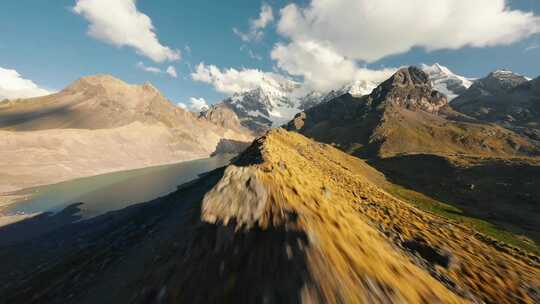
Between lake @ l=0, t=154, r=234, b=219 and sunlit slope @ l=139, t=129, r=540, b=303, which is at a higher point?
sunlit slope @ l=139, t=129, r=540, b=303

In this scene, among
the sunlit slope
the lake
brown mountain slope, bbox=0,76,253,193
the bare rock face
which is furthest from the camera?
brown mountain slope, bbox=0,76,253,193

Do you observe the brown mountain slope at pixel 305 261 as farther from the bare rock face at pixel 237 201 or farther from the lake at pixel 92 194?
the lake at pixel 92 194

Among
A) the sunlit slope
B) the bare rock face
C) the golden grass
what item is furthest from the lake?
the golden grass

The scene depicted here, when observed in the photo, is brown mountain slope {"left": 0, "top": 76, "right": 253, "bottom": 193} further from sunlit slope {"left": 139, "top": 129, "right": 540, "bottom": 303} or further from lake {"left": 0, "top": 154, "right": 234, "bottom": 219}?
sunlit slope {"left": 139, "top": 129, "right": 540, "bottom": 303}

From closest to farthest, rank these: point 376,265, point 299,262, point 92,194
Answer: point 299,262, point 376,265, point 92,194

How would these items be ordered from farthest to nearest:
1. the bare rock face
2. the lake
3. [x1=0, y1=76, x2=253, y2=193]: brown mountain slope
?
[x1=0, y1=76, x2=253, y2=193]: brown mountain slope < the lake < the bare rock face

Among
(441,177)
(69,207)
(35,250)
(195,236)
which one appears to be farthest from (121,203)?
(441,177)

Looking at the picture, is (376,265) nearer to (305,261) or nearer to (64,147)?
(305,261)

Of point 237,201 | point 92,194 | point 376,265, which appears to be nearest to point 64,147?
point 92,194

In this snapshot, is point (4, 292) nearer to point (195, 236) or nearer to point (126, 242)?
point (126, 242)

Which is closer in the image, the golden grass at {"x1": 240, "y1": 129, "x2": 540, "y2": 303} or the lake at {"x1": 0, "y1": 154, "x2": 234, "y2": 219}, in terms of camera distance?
the golden grass at {"x1": 240, "y1": 129, "x2": 540, "y2": 303}

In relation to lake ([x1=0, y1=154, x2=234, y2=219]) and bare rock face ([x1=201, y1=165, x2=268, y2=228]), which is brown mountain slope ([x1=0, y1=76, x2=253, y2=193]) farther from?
bare rock face ([x1=201, y1=165, x2=268, y2=228])
